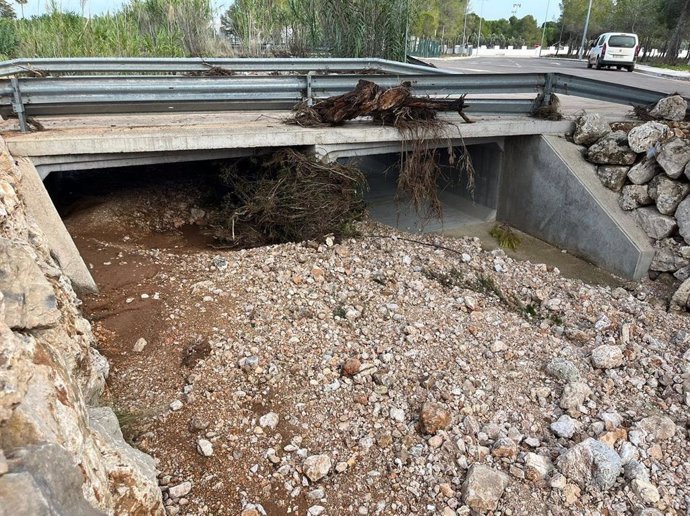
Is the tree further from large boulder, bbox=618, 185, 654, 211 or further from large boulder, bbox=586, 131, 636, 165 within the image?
large boulder, bbox=618, 185, 654, 211

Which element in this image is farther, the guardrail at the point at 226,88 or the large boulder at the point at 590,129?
the large boulder at the point at 590,129

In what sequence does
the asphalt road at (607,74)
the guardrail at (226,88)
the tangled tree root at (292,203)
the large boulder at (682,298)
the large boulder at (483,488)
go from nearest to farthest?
1. the large boulder at (483,488)
2. the guardrail at (226,88)
3. the large boulder at (682,298)
4. the tangled tree root at (292,203)
5. the asphalt road at (607,74)

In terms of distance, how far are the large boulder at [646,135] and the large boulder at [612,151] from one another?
0.10 meters

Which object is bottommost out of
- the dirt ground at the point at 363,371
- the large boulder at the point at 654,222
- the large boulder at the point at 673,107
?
the dirt ground at the point at 363,371

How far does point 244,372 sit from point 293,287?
1.28m

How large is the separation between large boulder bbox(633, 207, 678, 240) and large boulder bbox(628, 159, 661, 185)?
1.17ft

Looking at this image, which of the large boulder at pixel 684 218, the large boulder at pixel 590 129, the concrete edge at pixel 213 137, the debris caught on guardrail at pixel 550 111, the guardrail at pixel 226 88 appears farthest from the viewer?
the debris caught on guardrail at pixel 550 111

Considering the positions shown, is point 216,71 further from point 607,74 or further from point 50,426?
point 607,74

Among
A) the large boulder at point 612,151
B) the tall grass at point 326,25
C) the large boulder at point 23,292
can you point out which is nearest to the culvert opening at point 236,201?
the large boulder at point 612,151

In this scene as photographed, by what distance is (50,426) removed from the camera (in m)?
2.03

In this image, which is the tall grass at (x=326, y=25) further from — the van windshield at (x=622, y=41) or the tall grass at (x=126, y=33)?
the van windshield at (x=622, y=41)

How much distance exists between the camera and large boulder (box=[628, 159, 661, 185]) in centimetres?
646

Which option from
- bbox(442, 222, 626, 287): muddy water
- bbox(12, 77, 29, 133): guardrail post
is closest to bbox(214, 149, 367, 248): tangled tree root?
bbox(442, 222, 626, 287): muddy water

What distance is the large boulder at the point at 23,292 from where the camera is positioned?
2.45 m
